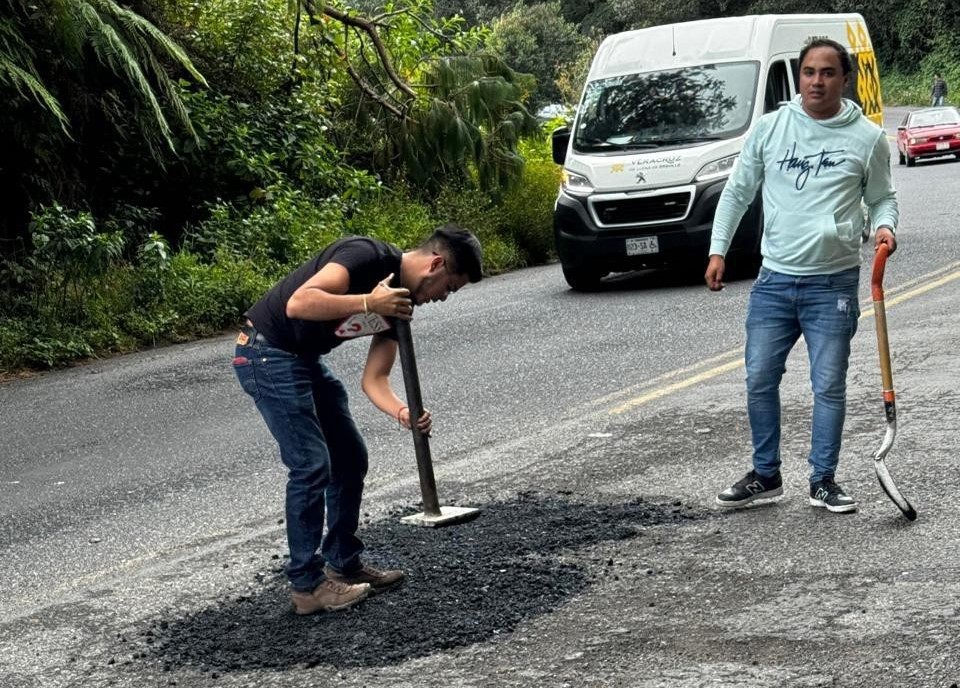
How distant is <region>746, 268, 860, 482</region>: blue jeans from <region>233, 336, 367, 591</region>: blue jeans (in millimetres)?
2014

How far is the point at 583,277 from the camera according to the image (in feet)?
51.8

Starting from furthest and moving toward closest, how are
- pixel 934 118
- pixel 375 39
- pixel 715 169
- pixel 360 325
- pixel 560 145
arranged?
pixel 934 118, pixel 375 39, pixel 560 145, pixel 715 169, pixel 360 325

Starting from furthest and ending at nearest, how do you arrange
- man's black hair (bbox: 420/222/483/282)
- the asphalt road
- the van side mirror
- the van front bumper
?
1. the van side mirror
2. the van front bumper
3. man's black hair (bbox: 420/222/483/282)
4. the asphalt road

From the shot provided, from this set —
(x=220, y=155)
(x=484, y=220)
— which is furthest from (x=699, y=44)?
(x=220, y=155)

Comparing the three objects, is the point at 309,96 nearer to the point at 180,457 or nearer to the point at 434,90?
the point at 434,90

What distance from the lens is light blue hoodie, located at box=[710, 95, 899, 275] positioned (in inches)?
259

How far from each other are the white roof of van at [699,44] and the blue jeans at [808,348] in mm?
9546

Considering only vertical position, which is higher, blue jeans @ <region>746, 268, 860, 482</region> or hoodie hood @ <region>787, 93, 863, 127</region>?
hoodie hood @ <region>787, 93, 863, 127</region>

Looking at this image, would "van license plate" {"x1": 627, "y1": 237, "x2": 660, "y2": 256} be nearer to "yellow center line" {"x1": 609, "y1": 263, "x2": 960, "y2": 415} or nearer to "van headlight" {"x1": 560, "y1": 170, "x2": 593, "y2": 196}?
"van headlight" {"x1": 560, "y1": 170, "x2": 593, "y2": 196}

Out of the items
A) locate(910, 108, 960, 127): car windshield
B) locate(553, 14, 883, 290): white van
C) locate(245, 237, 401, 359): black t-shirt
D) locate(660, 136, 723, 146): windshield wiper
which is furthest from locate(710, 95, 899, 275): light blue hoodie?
locate(910, 108, 960, 127): car windshield

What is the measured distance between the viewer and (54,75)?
643 inches

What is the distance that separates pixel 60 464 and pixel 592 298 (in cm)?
724

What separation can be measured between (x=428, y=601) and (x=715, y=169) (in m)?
10.2

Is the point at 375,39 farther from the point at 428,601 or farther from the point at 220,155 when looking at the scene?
the point at 428,601
